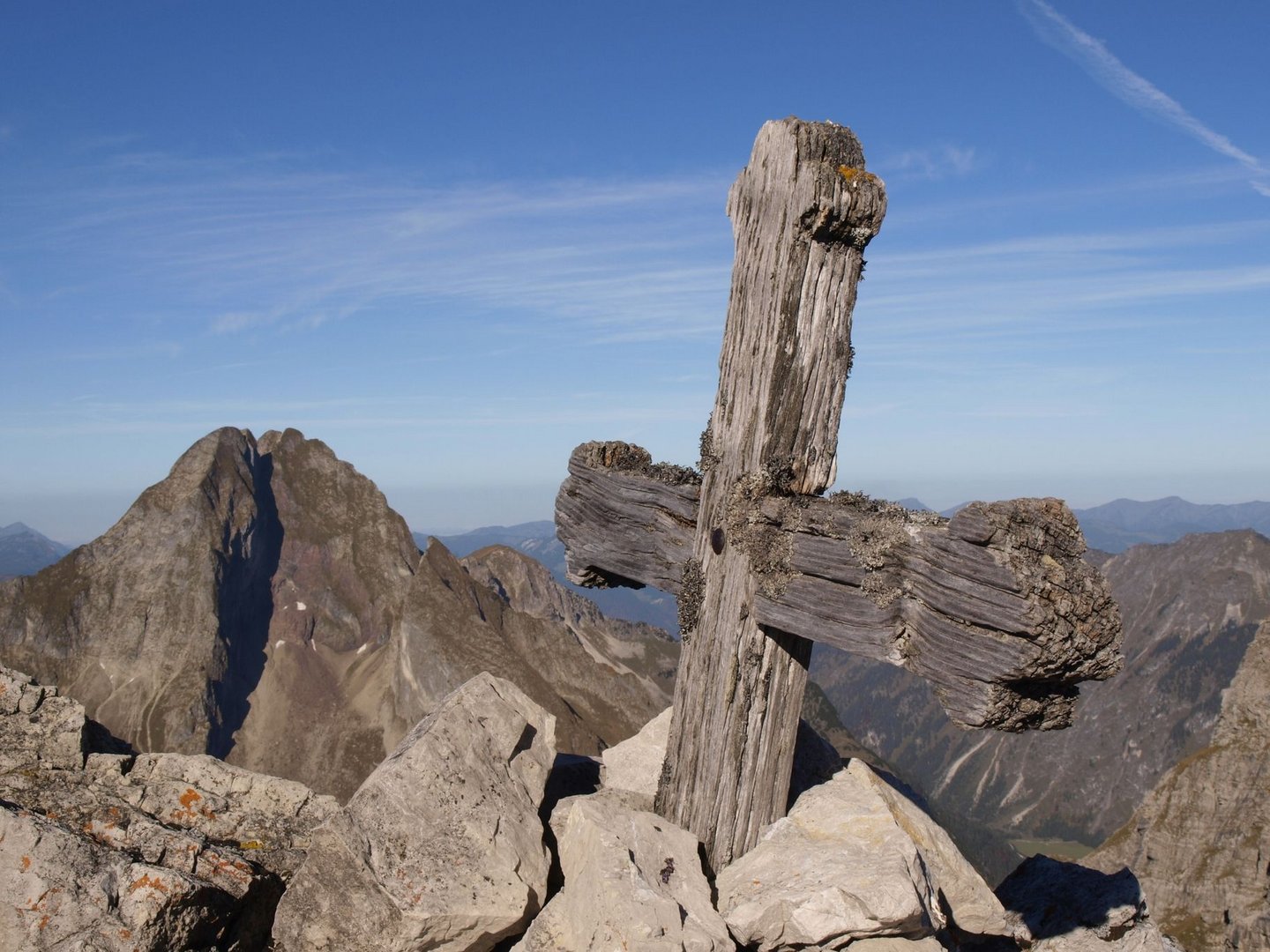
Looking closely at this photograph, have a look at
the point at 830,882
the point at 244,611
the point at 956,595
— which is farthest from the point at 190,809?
the point at 244,611

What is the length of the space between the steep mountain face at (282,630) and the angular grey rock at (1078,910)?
123 feet

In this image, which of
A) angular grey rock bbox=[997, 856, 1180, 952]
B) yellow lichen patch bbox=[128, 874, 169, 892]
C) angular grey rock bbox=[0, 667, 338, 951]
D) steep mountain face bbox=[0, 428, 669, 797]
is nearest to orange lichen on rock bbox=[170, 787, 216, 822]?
angular grey rock bbox=[0, 667, 338, 951]

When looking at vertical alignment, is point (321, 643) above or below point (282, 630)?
below

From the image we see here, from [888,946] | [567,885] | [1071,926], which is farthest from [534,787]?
[1071,926]

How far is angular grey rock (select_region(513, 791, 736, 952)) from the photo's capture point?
19.3 ft

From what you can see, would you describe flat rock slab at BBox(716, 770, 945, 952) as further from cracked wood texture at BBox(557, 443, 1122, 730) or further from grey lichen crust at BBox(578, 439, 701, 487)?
grey lichen crust at BBox(578, 439, 701, 487)

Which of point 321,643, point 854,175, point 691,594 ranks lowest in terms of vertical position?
point 321,643

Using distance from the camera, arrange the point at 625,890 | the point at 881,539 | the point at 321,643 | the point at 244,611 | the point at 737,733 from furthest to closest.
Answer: the point at 321,643 → the point at 244,611 → the point at 737,733 → the point at 625,890 → the point at 881,539

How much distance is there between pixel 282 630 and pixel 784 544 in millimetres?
85270

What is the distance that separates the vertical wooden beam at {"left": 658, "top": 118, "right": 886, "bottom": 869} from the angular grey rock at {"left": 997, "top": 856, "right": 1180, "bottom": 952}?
2.92m

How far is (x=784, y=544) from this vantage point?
6.51 m

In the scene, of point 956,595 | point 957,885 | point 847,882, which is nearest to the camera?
point 956,595

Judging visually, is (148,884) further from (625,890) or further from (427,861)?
(625,890)

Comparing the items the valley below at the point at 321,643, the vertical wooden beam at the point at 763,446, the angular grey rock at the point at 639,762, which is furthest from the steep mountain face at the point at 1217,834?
the vertical wooden beam at the point at 763,446
